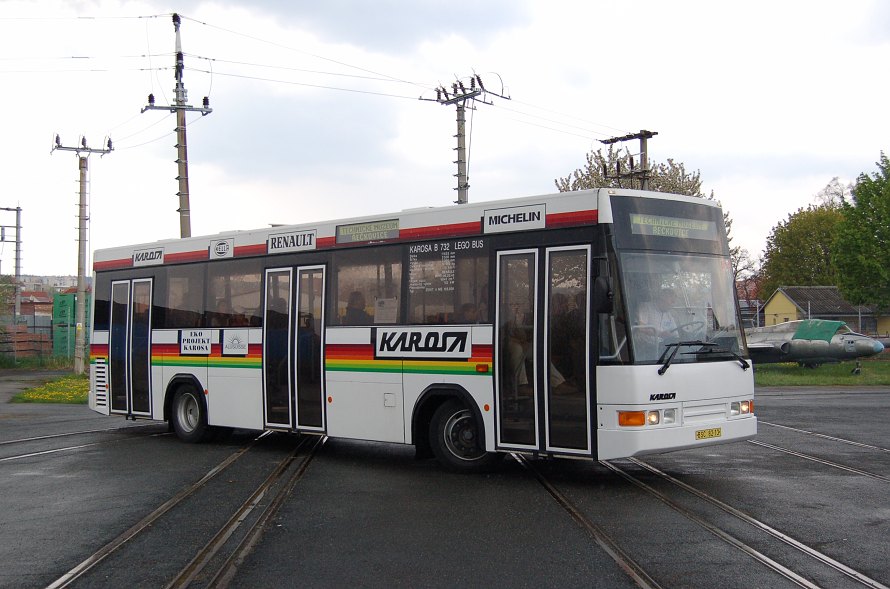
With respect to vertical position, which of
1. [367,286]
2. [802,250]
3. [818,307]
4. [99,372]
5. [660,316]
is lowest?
[99,372]

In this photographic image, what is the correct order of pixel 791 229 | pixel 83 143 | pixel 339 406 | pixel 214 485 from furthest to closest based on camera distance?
pixel 791 229 < pixel 83 143 < pixel 339 406 < pixel 214 485

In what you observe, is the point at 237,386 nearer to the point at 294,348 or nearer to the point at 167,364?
the point at 294,348

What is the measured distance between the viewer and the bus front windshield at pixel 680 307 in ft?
30.2

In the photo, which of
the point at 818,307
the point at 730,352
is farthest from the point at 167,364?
the point at 818,307

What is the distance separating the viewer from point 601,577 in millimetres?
6156

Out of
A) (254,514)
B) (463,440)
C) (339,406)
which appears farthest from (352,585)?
(339,406)

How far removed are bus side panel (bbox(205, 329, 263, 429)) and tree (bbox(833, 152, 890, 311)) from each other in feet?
133

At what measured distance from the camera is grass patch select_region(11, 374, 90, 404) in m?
25.6

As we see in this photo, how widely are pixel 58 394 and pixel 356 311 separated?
18607 mm

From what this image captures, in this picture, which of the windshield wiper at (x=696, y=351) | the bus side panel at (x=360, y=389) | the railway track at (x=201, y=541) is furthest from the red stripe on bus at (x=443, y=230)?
the railway track at (x=201, y=541)

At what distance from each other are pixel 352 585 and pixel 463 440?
15.4 feet

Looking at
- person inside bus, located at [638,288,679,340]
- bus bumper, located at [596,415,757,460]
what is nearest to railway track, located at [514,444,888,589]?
bus bumper, located at [596,415,757,460]

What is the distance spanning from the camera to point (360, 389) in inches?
456

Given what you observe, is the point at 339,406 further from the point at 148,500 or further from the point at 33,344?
the point at 33,344
